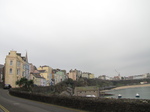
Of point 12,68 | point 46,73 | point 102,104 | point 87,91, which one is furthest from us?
point 46,73

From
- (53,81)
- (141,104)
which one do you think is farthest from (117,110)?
(53,81)

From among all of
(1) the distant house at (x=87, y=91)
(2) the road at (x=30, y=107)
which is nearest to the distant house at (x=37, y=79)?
(1) the distant house at (x=87, y=91)

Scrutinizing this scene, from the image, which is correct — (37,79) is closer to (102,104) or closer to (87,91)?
(87,91)

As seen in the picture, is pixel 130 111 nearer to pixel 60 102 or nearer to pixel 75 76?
pixel 60 102

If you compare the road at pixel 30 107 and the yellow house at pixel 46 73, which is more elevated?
the yellow house at pixel 46 73

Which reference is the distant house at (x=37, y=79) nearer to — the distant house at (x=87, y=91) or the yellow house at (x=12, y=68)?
the yellow house at (x=12, y=68)

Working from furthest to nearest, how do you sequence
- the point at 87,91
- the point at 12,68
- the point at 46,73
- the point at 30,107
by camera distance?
the point at 46,73, the point at 87,91, the point at 12,68, the point at 30,107

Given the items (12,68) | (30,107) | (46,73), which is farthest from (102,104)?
(46,73)

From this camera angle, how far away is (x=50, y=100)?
70.1ft

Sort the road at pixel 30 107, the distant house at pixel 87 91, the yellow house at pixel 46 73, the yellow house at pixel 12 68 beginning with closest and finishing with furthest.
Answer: the road at pixel 30 107 → the yellow house at pixel 12 68 → the distant house at pixel 87 91 → the yellow house at pixel 46 73

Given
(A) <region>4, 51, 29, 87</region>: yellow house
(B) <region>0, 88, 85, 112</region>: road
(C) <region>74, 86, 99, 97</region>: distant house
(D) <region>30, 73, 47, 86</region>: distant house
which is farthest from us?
(D) <region>30, 73, 47, 86</region>: distant house

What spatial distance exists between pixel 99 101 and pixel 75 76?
160051mm

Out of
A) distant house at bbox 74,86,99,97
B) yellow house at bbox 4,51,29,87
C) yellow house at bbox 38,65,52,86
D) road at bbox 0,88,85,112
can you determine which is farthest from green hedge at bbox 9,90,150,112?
yellow house at bbox 38,65,52,86

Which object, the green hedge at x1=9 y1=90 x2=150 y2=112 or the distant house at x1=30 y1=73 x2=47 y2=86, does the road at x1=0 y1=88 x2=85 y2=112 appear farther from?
the distant house at x1=30 y1=73 x2=47 y2=86
